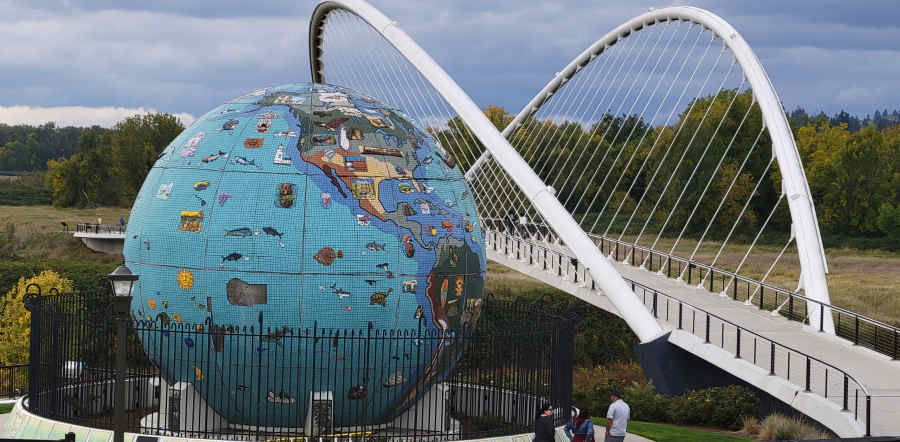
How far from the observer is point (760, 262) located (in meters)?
53.8

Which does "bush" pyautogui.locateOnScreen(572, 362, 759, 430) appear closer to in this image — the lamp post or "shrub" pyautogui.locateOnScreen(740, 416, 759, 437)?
"shrub" pyautogui.locateOnScreen(740, 416, 759, 437)

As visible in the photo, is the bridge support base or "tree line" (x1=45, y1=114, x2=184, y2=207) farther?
"tree line" (x1=45, y1=114, x2=184, y2=207)

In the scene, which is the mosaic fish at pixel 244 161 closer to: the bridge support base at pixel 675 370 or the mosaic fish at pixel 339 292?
the mosaic fish at pixel 339 292

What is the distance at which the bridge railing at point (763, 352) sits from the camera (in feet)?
60.4

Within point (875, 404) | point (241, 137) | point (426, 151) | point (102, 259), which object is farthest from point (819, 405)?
point (102, 259)

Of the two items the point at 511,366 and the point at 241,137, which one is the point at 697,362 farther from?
the point at 241,137

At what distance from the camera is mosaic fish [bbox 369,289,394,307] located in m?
14.4

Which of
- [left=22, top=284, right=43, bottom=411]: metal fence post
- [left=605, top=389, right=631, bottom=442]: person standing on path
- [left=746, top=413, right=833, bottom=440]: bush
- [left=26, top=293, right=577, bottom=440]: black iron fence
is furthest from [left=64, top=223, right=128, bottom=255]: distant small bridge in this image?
[left=605, top=389, right=631, bottom=442]: person standing on path

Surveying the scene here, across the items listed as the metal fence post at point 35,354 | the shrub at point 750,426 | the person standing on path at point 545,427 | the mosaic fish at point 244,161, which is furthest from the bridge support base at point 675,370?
the metal fence post at point 35,354

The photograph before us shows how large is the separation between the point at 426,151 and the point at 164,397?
475 centimetres

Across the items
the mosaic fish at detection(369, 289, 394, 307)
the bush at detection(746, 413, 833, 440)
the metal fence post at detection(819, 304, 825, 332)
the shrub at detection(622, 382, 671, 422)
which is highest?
the mosaic fish at detection(369, 289, 394, 307)

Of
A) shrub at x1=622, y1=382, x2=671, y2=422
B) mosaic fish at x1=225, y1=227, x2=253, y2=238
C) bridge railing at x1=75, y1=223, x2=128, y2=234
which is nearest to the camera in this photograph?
mosaic fish at x1=225, y1=227, x2=253, y2=238

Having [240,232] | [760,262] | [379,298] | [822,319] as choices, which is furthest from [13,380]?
[760,262]

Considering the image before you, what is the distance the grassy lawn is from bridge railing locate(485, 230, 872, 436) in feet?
5.76
